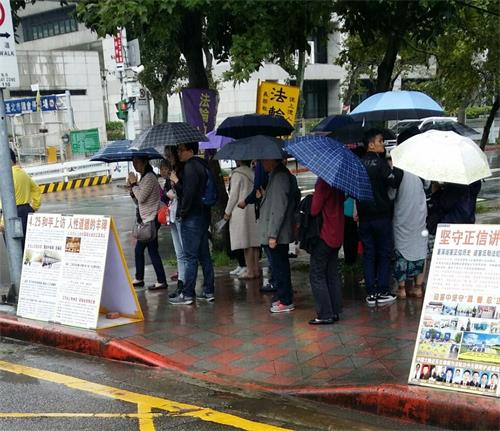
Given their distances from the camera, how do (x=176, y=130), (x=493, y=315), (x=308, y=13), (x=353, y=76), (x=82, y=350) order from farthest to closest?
(x=353, y=76) → (x=308, y=13) → (x=176, y=130) → (x=82, y=350) → (x=493, y=315)

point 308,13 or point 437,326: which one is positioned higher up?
point 308,13

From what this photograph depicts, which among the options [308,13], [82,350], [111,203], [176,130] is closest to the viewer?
[82,350]

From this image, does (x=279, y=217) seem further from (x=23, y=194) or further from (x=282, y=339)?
(x=23, y=194)

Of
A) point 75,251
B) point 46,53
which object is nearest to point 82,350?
point 75,251

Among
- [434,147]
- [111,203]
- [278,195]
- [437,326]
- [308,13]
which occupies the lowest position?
[111,203]

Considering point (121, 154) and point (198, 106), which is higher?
point (198, 106)

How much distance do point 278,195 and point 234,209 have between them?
5.79ft

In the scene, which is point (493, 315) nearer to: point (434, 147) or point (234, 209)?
point (434, 147)

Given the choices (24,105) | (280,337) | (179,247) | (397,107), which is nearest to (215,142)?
(179,247)

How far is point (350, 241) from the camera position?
841 centimetres

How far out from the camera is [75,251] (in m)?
6.66

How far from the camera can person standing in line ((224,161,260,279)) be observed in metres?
8.16

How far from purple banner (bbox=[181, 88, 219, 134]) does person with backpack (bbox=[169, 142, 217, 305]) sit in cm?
193

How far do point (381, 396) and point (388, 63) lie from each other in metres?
5.96
